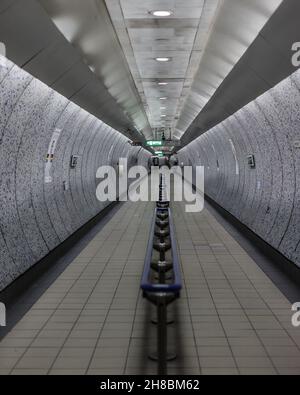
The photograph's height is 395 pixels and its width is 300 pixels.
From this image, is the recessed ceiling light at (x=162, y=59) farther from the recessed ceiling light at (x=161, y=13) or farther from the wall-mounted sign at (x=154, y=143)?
the wall-mounted sign at (x=154, y=143)

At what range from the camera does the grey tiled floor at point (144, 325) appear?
4379 millimetres

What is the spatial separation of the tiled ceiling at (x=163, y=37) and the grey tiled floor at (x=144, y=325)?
4.01 metres

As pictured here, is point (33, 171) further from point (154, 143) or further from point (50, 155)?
point (154, 143)

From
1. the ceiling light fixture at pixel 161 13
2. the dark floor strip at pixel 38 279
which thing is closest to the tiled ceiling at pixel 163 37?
the ceiling light fixture at pixel 161 13

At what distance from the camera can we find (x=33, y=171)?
7.36 metres

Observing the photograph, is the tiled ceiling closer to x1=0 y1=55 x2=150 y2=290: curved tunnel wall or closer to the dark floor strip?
x1=0 y1=55 x2=150 y2=290: curved tunnel wall

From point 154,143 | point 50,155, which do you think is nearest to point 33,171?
point 50,155

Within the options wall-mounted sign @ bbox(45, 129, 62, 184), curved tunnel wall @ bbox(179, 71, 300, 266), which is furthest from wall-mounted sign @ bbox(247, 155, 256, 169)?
wall-mounted sign @ bbox(45, 129, 62, 184)

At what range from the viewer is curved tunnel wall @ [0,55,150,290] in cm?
591

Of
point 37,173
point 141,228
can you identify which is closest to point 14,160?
point 37,173

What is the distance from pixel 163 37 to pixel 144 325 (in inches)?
206

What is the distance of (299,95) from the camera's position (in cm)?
634
